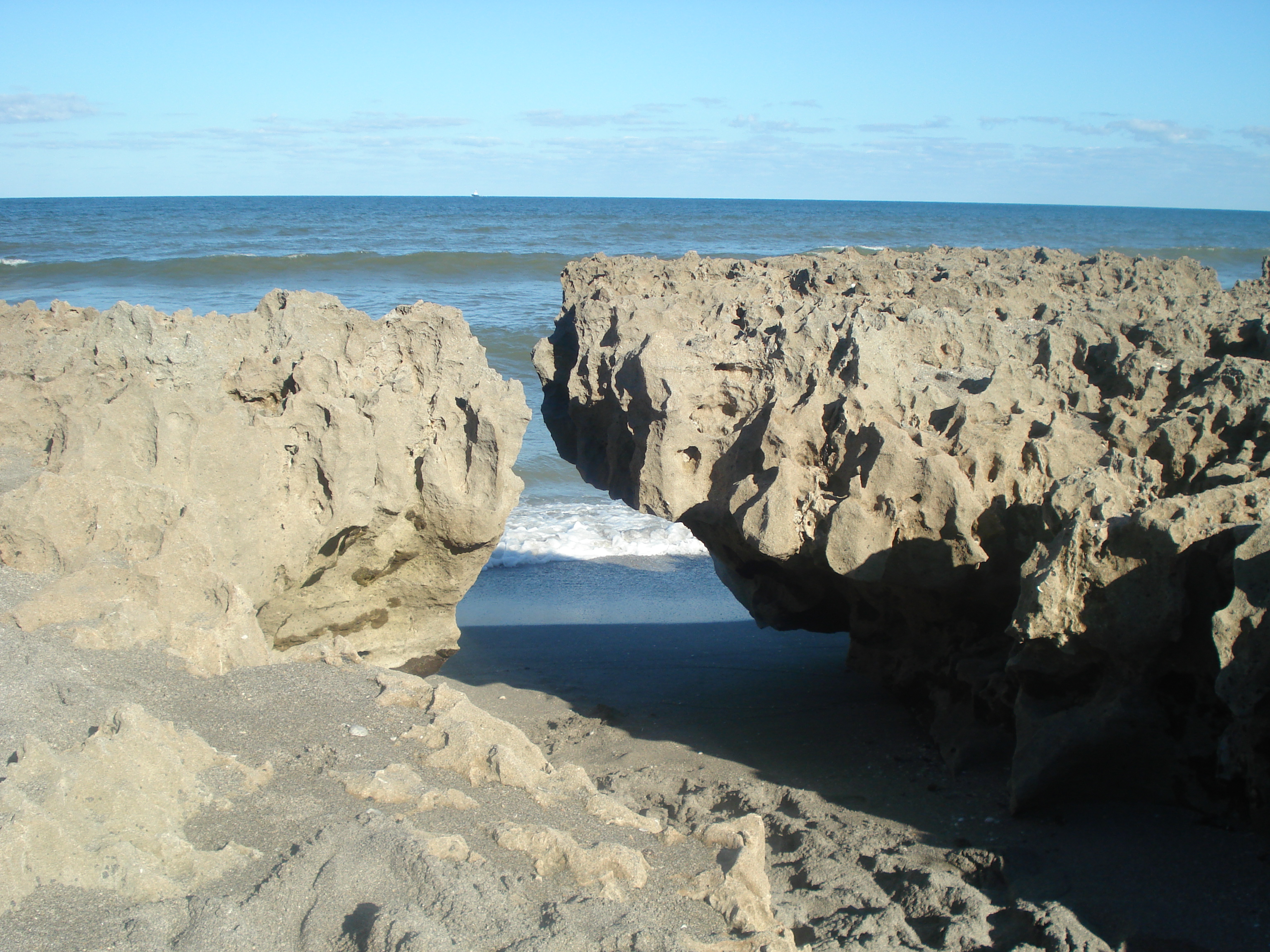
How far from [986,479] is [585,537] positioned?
16.9 feet

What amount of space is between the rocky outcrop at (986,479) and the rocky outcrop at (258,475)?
771 mm

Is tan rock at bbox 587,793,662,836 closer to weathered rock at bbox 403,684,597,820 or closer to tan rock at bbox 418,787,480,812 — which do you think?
weathered rock at bbox 403,684,597,820

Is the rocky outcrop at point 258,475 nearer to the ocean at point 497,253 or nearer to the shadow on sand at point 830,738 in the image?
the shadow on sand at point 830,738

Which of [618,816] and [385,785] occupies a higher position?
[385,785]

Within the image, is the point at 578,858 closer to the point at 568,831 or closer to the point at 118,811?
the point at 568,831

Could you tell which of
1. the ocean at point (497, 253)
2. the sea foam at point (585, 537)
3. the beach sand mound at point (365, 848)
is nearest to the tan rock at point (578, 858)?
the beach sand mound at point (365, 848)

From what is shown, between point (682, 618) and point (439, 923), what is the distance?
4.54 metres

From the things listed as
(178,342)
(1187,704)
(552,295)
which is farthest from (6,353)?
(552,295)

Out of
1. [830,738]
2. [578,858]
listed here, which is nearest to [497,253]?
[830,738]

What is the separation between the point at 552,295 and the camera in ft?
62.2

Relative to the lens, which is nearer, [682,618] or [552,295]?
[682,618]

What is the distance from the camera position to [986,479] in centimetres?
318

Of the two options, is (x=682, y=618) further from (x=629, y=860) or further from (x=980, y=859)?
(x=629, y=860)

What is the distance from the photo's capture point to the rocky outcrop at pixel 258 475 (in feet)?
9.46
